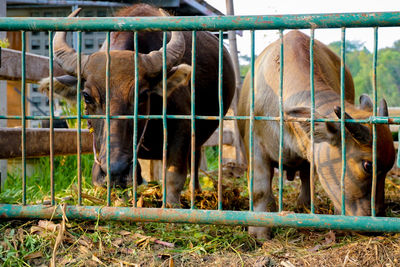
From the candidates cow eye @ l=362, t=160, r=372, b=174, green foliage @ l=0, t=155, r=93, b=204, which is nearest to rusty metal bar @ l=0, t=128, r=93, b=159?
green foliage @ l=0, t=155, r=93, b=204

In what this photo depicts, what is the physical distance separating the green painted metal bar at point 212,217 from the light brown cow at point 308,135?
0.65 metres

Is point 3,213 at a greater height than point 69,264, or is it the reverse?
point 3,213

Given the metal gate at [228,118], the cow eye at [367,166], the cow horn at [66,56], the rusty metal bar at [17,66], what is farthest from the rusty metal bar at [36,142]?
the cow eye at [367,166]

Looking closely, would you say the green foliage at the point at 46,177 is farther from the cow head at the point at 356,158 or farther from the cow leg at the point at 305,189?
the cow head at the point at 356,158

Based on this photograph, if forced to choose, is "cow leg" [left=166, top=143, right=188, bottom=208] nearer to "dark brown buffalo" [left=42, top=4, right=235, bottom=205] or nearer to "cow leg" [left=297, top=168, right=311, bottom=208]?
"dark brown buffalo" [left=42, top=4, right=235, bottom=205]

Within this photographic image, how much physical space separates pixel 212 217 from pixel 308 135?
3.52ft

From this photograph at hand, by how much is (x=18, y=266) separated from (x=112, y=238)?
576 millimetres

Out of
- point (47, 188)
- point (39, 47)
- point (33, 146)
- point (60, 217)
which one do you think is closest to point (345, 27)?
point (60, 217)

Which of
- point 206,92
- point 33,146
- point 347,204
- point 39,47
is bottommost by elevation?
point 347,204

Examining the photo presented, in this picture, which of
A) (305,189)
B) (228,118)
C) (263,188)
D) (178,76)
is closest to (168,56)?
(178,76)

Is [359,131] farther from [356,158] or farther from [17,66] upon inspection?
[17,66]

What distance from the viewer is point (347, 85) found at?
195 inches

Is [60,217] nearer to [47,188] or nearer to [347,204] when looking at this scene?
[347,204]

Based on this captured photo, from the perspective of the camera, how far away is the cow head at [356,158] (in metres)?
3.00
